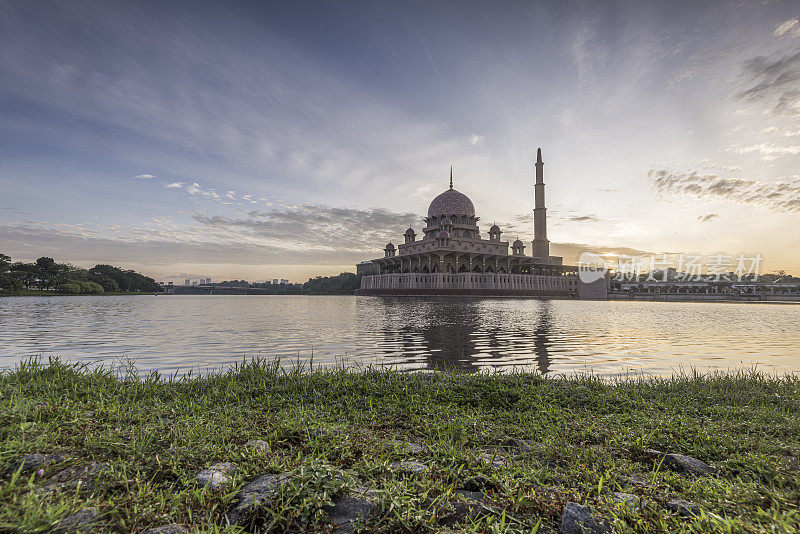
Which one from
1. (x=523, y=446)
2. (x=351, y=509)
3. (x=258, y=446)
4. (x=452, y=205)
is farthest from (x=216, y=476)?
(x=452, y=205)

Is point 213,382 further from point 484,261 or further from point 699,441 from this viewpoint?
point 484,261

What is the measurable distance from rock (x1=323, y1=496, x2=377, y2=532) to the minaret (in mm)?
91478

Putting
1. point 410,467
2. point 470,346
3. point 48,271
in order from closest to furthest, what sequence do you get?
1. point 410,467
2. point 470,346
3. point 48,271

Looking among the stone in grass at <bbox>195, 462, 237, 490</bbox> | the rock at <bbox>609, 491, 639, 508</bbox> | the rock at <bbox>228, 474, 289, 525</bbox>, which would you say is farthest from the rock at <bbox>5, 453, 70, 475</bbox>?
the rock at <bbox>609, 491, 639, 508</bbox>

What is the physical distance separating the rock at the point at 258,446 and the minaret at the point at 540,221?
91013mm

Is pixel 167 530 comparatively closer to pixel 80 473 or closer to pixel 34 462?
pixel 80 473

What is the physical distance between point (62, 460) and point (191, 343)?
1013 cm

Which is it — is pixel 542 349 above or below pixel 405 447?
below

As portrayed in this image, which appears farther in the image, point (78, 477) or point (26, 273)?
point (26, 273)

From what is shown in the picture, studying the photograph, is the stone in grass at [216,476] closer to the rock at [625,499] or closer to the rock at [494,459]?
the rock at [494,459]

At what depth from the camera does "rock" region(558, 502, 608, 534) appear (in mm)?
2355

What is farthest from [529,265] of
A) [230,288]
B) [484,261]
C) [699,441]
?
[230,288]

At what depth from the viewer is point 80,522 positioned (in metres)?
2.30

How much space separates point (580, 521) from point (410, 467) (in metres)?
1.39
